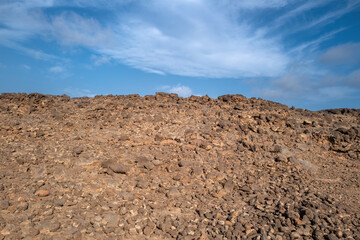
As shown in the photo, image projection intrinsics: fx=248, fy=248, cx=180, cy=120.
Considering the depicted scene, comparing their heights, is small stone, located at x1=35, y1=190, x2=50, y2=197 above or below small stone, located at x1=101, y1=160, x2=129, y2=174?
below

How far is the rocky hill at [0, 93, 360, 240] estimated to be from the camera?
457 centimetres

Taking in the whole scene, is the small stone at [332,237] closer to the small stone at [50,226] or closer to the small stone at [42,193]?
the small stone at [50,226]

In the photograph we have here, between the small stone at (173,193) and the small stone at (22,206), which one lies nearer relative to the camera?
the small stone at (22,206)

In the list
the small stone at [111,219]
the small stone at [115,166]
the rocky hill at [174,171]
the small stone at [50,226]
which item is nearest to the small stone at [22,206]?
the rocky hill at [174,171]

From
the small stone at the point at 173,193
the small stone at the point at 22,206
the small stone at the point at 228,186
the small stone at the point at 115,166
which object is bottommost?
the small stone at the point at 22,206

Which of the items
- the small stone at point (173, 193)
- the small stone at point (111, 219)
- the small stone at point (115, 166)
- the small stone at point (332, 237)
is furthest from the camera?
the small stone at point (115, 166)

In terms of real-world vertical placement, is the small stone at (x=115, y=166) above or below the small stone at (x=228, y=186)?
above

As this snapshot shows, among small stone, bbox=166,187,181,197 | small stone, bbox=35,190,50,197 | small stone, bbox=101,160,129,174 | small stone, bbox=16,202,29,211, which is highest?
small stone, bbox=101,160,129,174

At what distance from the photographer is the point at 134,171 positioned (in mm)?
6051

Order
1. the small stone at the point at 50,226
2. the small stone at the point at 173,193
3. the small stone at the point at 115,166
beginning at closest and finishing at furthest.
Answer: the small stone at the point at 50,226 → the small stone at the point at 173,193 → the small stone at the point at 115,166

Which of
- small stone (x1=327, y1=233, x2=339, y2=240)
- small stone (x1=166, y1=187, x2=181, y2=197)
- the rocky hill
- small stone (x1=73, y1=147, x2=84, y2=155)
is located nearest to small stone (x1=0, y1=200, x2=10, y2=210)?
the rocky hill

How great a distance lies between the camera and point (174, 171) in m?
6.24

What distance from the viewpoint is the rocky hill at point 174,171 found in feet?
15.0

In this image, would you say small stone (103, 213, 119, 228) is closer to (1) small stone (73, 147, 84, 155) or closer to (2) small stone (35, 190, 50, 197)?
(2) small stone (35, 190, 50, 197)
